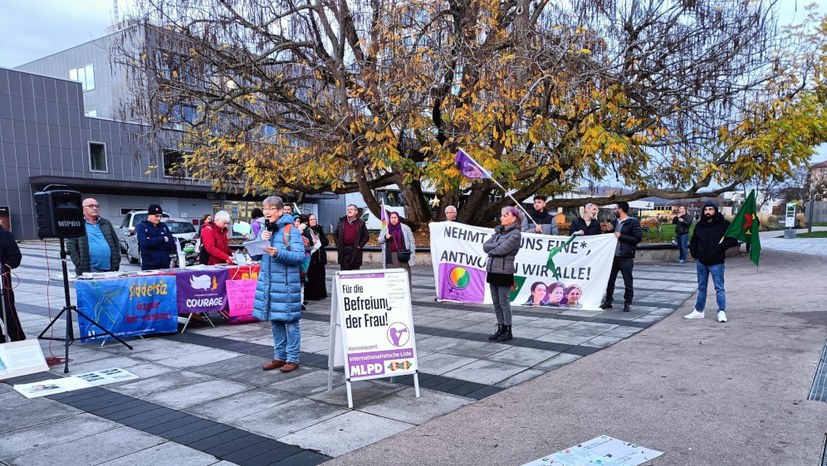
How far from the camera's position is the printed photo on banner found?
17.0ft

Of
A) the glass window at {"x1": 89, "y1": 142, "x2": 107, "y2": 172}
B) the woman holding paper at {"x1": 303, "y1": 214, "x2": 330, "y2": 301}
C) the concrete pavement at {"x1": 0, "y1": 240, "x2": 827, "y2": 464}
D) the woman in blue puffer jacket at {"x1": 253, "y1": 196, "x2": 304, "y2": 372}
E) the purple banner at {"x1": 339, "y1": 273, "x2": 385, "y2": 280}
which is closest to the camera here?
the concrete pavement at {"x1": 0, "y1": 240, "x2": 827, "y2": 464}

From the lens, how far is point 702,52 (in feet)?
46.6

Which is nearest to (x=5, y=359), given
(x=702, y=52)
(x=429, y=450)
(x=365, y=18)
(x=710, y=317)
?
(x=429, y=450)

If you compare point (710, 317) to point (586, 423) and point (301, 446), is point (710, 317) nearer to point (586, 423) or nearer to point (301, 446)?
point (586, 423)

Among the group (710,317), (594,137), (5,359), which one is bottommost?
(710,317)

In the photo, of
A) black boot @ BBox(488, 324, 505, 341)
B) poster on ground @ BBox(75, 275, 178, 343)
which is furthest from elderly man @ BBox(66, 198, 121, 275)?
black boot @ BBox(488, 324, 505, 341)

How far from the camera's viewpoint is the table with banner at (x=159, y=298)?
7531 mm

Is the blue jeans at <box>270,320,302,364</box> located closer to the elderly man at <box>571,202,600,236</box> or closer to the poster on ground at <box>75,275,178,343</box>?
the poster on ground at <box>75,275,178,343</box>

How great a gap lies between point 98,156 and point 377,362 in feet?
124

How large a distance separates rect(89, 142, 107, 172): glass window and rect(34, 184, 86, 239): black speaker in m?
34.0

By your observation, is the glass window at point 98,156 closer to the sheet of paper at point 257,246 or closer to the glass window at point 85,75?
the glass window at point 85,75

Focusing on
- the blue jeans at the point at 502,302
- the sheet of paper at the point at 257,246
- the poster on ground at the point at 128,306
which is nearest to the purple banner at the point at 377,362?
the sheet of paper at the point at 257,246

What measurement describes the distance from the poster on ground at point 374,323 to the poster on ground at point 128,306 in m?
3.95

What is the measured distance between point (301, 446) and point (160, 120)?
13347 millimetres
